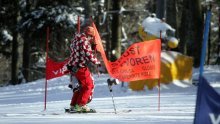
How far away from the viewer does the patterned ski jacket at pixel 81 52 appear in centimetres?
998

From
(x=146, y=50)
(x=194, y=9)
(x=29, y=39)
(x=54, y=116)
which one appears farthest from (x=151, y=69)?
(x=29, y=39)

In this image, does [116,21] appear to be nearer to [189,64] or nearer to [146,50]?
[189,64]

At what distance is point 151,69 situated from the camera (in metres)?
11.0

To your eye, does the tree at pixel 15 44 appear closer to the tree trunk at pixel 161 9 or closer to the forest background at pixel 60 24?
the forest background at pixel 60 24

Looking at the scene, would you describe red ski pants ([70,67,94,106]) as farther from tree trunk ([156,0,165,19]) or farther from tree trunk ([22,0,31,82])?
tree trunk ([22,0,31,82])

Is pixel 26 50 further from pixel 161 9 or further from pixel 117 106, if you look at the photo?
pixel 117 106

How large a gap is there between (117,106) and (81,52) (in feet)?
6.92

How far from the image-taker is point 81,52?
32.9 ft

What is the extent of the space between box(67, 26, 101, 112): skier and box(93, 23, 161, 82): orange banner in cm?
66

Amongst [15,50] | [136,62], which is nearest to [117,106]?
[136,62]

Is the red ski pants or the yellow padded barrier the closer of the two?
the red ski pants

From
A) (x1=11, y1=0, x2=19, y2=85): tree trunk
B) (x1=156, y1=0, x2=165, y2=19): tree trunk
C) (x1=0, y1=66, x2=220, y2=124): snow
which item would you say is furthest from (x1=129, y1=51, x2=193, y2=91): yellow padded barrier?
(x1=11, y1=0, x2=19, y2=85): tree trunk

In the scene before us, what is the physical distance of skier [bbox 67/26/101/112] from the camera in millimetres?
10000

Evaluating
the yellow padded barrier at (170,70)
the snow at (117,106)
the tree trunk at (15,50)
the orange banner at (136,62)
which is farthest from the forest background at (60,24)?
the orange banner at (136,62)
